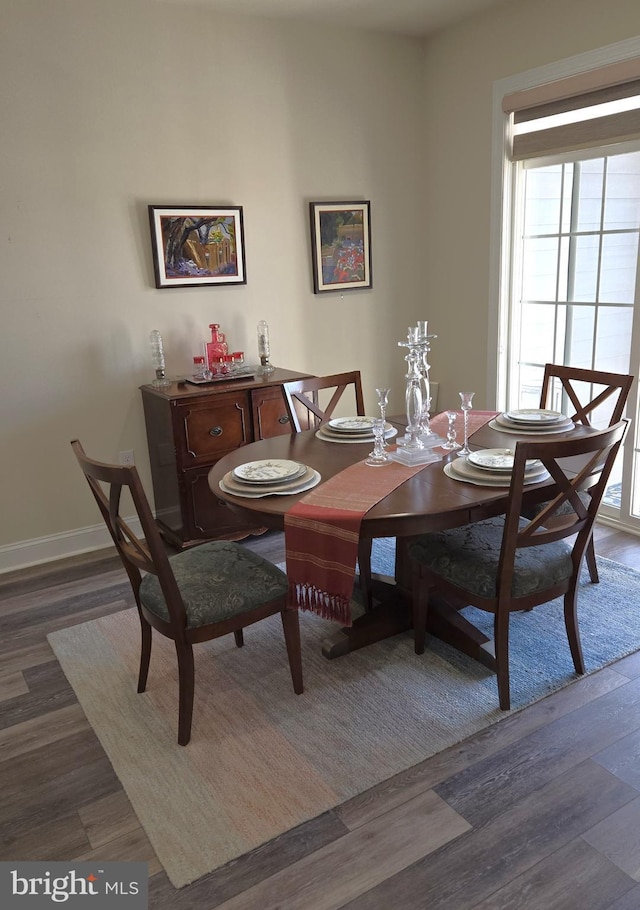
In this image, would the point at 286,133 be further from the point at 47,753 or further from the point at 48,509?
the point at 47,753

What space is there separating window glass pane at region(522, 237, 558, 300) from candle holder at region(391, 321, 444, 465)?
162 cm

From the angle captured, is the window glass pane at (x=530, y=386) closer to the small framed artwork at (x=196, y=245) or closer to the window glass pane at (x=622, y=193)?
the window glass pane at (x=622, y=193)

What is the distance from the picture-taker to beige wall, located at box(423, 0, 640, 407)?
354cm

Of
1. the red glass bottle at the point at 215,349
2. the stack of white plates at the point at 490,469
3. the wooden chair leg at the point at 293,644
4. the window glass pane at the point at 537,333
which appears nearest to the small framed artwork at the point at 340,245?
the red glass bottle at the point at 215,349

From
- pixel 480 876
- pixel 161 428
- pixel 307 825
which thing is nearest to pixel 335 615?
pixel 307 825

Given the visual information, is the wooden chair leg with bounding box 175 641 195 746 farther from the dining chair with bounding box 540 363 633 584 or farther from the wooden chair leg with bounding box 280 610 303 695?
the dining chair with bounding box 540 363 633 584

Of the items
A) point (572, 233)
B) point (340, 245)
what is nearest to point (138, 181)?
point (340, 245)

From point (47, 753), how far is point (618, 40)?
380cm

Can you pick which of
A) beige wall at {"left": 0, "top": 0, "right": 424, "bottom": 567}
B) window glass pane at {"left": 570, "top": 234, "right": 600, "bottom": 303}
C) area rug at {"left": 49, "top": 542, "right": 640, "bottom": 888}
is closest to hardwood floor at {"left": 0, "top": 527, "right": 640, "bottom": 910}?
area rug at {"left": 49, "top": 542, "right": 640, "bottom": 888}

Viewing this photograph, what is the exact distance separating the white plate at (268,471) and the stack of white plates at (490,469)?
514mm

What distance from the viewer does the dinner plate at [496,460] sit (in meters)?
2.24

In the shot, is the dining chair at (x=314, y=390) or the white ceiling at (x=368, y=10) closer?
the dining chair at (x=314, y=390)

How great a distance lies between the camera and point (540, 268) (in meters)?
3.94

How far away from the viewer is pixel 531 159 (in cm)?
382
